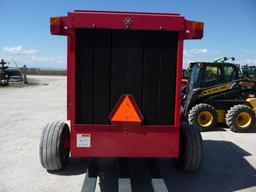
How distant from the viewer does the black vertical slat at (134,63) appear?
13.1 ft

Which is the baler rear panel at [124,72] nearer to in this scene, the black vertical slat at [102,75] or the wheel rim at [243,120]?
the black vertical slat at [102,75]

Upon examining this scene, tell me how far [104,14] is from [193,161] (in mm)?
2488

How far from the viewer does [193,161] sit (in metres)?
4.73

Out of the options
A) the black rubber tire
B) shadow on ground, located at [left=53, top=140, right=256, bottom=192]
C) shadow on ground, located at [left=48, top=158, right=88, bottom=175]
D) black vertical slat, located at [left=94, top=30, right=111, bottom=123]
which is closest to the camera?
black vertical slat, located at [left=94, top=30, right=111, bottom=123]

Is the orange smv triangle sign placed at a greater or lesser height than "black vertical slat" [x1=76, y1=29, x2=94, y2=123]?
lesser

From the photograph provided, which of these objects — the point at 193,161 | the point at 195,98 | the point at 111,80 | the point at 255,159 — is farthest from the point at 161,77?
the point at 195,98

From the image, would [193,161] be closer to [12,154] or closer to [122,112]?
[122,112]

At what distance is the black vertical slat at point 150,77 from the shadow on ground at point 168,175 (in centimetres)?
80

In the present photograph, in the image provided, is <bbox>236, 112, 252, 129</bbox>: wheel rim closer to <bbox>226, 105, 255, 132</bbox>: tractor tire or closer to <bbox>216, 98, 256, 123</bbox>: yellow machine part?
<bbox>226, 105, 255, 132</bbox>: tractor tire

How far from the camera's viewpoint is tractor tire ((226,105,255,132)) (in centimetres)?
884

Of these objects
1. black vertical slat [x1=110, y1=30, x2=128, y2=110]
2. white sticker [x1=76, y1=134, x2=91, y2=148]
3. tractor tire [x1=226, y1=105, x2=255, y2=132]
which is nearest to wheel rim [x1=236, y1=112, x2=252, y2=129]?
tractor tire [x1=226, y1=105, x2=255, y2=132]

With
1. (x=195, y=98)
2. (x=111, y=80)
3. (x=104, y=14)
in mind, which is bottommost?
(x=195, y=98)

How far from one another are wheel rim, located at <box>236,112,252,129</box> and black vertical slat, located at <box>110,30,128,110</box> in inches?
229

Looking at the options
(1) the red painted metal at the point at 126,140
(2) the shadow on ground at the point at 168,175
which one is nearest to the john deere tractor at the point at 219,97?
(2) the shadow on ground at the point at 168,175
